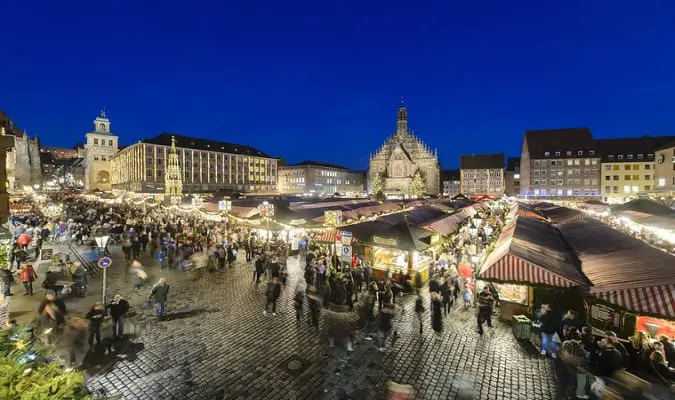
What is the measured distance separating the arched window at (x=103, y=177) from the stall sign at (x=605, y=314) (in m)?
119

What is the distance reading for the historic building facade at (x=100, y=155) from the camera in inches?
3740

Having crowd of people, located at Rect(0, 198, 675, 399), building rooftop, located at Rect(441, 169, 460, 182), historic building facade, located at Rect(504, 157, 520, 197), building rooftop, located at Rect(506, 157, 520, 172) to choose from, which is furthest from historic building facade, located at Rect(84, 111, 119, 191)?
building rooftop, located at Rect(506, 157, 520, 172)

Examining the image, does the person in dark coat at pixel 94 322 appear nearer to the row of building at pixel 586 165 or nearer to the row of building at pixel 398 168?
the row of building at pixel 398 168

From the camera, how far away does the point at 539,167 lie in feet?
234

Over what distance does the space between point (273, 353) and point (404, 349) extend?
3.41 meters

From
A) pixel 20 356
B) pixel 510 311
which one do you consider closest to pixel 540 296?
pixel 510 311

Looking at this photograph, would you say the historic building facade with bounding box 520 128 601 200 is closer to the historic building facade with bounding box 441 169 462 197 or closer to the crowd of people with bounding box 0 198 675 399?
the historic building facade with bounding box 441 169 462 197

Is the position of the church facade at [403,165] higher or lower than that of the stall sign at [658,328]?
higher

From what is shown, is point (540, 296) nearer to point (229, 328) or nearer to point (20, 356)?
point (229, 328)

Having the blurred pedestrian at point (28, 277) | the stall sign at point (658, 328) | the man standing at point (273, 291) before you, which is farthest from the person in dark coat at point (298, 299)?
the blurred pedestrian at point (28, 277)

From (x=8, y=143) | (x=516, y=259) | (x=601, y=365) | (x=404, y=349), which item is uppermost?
(x=8, y=143)

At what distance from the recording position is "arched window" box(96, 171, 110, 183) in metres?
97.0

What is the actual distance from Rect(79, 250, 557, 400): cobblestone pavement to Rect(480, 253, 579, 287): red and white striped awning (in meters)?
1.81

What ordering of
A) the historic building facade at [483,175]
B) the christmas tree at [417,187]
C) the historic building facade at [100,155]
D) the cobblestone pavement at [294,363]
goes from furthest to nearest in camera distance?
the historic building facade at [100,155] → the historic building facade at [483,175] → the christmas tree at [417,187] → the cobblestone pavement at [294,363]
